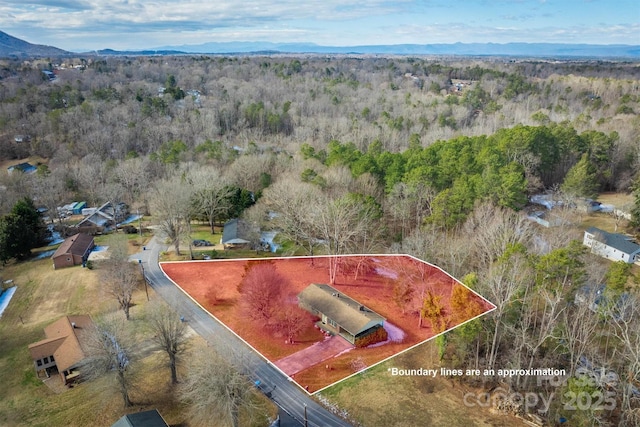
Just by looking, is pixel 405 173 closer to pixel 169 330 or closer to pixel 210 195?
pixel 210 195

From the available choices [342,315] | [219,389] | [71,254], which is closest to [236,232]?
[71,254]

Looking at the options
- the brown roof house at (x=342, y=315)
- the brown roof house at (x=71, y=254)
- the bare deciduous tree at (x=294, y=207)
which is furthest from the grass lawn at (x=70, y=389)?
the brown roof house at (x=342, y=315)

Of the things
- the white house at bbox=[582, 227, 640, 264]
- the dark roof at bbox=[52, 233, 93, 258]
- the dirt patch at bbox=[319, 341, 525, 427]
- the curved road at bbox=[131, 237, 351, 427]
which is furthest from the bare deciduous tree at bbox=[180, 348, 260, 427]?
the white house at bbox=[582, 227, 640, 264]

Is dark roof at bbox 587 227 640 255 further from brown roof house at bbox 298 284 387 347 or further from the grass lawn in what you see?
brown roof house at bbox 298 284 387 347

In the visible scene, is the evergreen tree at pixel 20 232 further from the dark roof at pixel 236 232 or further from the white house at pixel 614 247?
the white house at pixel 614 247

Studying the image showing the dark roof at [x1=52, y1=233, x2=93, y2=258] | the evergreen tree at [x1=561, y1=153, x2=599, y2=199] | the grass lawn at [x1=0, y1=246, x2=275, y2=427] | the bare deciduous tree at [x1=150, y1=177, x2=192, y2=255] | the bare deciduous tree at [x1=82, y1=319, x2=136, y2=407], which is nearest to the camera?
the bare deciduous tree at [x1=82, y1=319, x2=136, y2=407]
